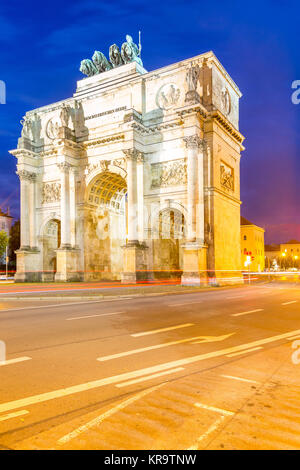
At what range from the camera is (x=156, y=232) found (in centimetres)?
2856

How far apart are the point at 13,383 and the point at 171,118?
26.6 meters

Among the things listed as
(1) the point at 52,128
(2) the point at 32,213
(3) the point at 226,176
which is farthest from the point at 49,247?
(3) the point at 226,176

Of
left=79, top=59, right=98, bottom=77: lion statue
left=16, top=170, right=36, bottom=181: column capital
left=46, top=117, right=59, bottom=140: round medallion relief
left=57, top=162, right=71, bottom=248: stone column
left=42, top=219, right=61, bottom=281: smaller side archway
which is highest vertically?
left=79, top=59, right=98, bottom=77: lion statue

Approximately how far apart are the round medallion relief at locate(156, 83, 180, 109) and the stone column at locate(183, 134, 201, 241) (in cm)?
473

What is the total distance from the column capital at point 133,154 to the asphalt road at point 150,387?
21560mm

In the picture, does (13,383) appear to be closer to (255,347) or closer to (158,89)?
(255,347)

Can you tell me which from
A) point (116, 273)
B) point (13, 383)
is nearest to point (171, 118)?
point (116, 273)

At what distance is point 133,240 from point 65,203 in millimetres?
8566

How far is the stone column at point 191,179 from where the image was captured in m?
25.7

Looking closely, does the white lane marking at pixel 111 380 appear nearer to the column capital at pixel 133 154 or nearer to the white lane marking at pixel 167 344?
the white lane marking at pixel 167 344

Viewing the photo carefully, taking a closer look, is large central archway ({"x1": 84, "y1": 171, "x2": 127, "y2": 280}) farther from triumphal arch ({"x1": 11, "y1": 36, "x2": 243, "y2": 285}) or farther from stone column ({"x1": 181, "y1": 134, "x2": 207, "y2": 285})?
stone column ({"x1": 181, "y1": 134, "x2": 207, "y2": 285})

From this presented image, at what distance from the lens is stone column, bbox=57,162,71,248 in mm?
31516

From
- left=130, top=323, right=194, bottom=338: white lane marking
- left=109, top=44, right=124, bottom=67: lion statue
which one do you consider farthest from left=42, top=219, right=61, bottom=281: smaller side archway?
left=130, top=323, right=194, bottom=338: white lane marking

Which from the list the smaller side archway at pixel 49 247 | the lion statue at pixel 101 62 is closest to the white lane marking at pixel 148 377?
the smaller side archway at pixel 49 247
